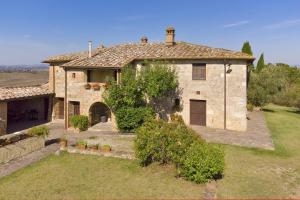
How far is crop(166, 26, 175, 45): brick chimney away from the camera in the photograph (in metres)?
24.8

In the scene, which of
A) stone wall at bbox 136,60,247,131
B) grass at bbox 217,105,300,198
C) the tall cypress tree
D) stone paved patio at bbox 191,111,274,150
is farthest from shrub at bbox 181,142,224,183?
the tall cypress tree

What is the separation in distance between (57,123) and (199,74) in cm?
1365

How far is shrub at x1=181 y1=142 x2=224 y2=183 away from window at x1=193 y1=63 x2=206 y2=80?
10.7 meters

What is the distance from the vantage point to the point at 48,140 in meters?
18.0

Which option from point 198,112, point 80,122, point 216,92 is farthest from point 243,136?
point 80,122

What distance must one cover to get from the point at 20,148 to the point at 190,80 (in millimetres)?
13275

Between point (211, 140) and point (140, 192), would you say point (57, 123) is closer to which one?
point (211, 140)

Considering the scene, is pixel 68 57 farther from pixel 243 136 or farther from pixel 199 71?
pixel 243 136

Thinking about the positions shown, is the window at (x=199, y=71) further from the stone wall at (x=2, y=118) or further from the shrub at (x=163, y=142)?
the stone wall at (x=2, y=118)

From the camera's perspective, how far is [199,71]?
832 inches

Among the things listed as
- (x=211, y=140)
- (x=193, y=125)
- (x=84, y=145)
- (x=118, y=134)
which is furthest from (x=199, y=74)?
(x=84, y=145)

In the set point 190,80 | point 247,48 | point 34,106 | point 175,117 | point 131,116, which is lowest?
point 175,117

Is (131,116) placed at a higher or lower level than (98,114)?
higher

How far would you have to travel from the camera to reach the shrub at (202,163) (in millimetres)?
10727
